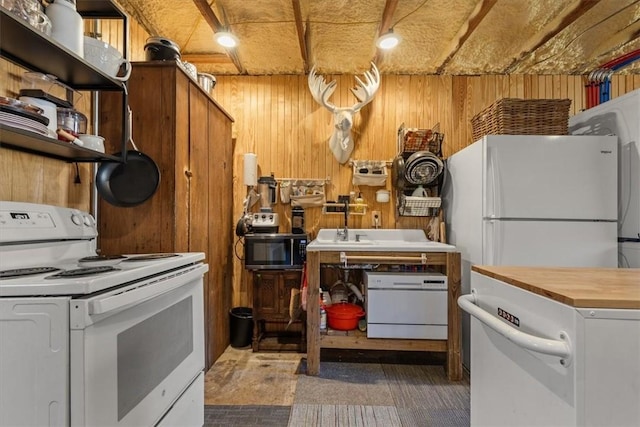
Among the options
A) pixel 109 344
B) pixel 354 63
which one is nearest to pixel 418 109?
pixel 354 63

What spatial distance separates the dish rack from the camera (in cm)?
276

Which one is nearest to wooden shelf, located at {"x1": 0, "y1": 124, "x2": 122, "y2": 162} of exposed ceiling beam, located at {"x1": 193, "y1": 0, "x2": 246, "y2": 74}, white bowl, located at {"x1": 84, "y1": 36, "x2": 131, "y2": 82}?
white bowl, located at {"x1": 84, "y1": 36, "x2": 131, "y2": 82}

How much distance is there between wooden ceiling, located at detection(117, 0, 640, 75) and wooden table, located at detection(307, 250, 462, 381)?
1742mm

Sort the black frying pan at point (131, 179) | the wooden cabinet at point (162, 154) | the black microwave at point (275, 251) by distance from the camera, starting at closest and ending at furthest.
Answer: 1. the black frying pan at point (131, 179)
2. the wooden cabinet at point (162, 154)
3. the black microwave at point (275, 251)

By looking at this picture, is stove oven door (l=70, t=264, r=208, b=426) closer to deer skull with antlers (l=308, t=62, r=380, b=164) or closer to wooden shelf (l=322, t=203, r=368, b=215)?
wooden shelf (l=322, t=203, r=368, b=215)

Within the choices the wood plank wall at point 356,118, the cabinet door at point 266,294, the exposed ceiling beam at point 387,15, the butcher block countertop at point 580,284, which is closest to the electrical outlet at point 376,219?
the wood plank wall at point 356,118

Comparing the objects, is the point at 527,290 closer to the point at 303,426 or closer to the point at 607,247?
the point at 303,426

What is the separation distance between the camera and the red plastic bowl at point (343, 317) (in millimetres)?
2404

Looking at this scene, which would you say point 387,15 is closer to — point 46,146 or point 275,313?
point 46,146

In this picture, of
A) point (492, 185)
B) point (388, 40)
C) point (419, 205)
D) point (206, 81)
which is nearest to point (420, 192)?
point (419, 205)

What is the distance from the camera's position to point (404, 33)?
2.45 meters

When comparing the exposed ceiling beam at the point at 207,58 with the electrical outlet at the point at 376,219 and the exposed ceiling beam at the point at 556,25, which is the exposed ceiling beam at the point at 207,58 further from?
the exposed ceiling beam at the point at 556,25

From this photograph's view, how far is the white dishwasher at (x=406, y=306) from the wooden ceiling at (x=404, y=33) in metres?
1.93

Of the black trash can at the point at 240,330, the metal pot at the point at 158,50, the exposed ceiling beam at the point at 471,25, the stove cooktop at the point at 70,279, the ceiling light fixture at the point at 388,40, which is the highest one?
the exposed ceiling beam at the point at 471,25
